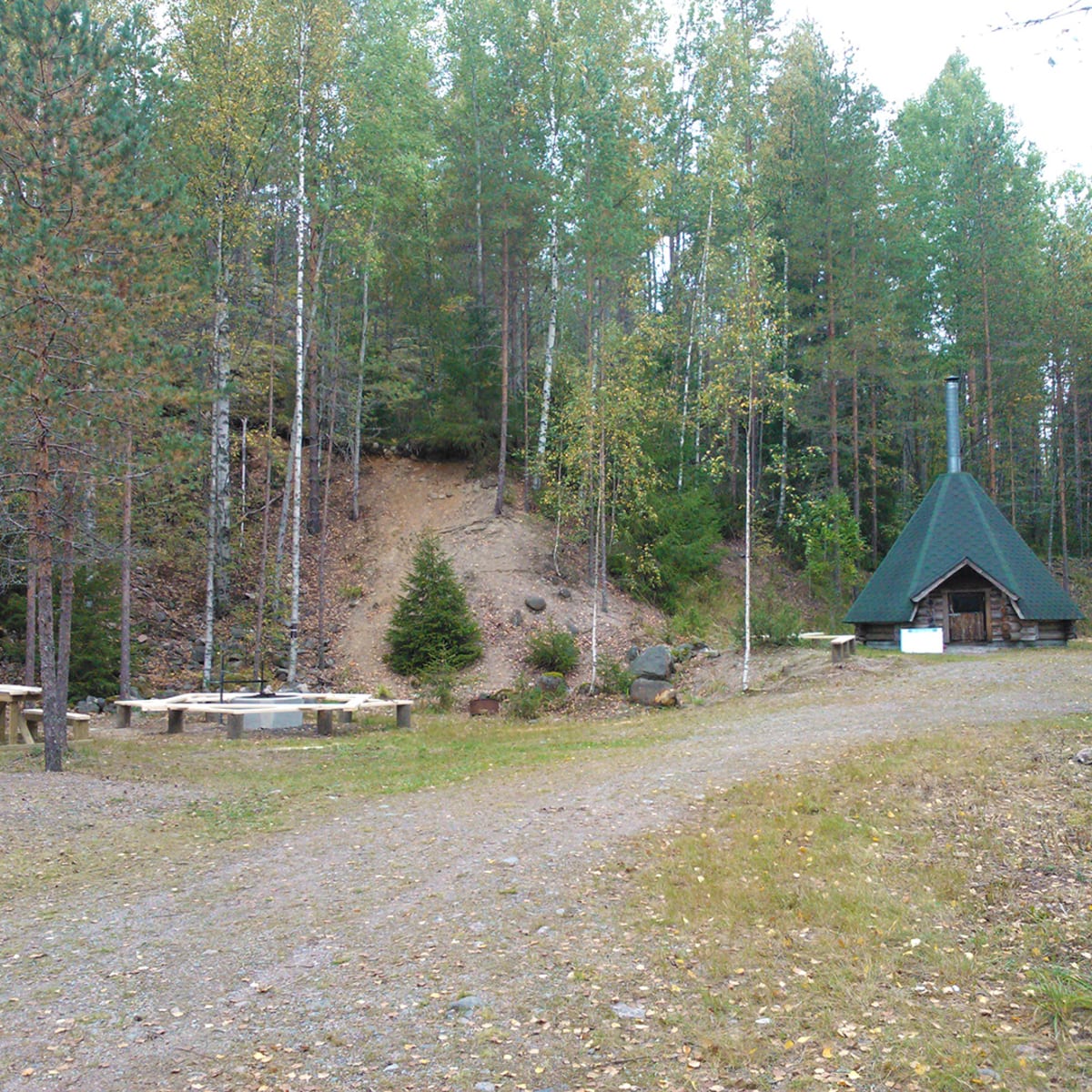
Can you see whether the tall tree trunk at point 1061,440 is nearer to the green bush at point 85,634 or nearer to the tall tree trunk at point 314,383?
the tall tree trunk at point 314,383

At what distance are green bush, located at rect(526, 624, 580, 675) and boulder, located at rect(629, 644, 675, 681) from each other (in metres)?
1.49

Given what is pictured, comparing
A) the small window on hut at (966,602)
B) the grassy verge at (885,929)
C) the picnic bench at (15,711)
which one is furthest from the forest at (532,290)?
the grassy verge at (885,929)

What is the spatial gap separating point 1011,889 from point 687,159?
25365 millimetres

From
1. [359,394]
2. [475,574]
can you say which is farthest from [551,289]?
[475,574]

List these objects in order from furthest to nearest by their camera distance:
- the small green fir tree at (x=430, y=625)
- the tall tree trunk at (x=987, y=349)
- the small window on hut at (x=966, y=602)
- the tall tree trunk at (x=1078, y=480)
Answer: the tall tree trunk at (x=1078, y=480) → the tall tree trunk at (x=987, y=349) → the small window on hut at (x=966, y=602) → the small green fir tree at (x=430, y=625)

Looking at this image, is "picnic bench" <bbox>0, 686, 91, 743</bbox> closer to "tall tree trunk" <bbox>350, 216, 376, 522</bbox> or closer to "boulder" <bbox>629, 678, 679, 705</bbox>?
"boulder" <bbox>629, 678, 679, 705</bbox>

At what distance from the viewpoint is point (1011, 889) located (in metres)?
5.62

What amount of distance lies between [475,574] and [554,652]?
415 centimetres

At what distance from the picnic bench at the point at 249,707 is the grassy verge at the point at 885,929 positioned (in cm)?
773

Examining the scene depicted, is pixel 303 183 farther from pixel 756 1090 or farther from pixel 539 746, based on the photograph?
pixel 756 1090

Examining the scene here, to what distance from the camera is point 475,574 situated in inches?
868

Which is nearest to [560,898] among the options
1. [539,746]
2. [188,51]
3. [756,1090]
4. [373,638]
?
[756,1090]

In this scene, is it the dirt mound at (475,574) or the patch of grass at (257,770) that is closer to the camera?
the patch of grass at (257,770)

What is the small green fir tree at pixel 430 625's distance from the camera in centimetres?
1894
